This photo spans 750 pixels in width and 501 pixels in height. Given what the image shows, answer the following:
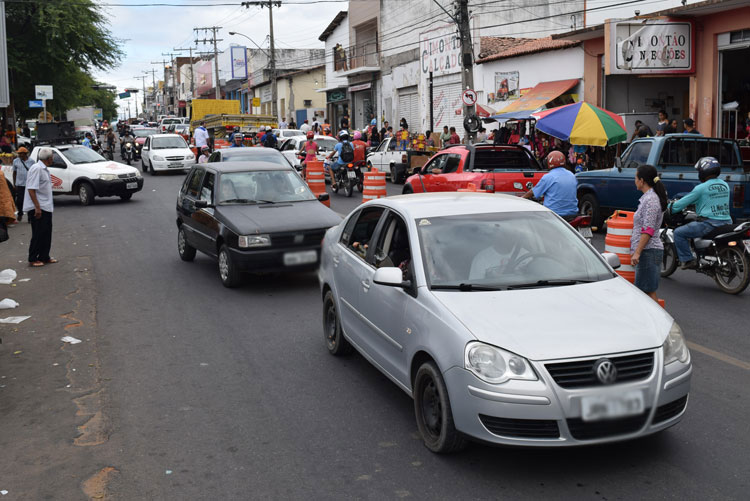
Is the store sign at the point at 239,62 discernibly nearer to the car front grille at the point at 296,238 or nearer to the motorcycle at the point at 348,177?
the motorcycle at the point at 348,177

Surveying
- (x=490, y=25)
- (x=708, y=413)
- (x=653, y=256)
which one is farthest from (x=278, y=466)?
(x=490, y=25)

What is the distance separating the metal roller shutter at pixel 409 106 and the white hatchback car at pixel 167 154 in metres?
12.3

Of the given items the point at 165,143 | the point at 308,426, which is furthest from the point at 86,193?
the point at 308,426

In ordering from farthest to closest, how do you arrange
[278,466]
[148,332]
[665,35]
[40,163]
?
[665,35]
[40,163]
[148,332]
[278,466]

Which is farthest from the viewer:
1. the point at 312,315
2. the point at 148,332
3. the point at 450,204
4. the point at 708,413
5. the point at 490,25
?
the point at 490,25

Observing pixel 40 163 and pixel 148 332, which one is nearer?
pixel 148 332

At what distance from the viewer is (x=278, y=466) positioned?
4.88 meters

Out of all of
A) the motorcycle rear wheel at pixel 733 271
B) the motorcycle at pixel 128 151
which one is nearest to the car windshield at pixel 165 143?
the motorcycle at pixel 128 151

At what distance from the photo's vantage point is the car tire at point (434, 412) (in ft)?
15.5

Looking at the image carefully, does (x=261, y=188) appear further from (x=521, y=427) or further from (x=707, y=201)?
(x=521, y=427)

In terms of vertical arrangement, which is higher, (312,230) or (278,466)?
(312,230)

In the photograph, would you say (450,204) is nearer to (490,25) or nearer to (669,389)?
(669,389)

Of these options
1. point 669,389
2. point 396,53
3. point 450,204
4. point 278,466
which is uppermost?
point 396,53

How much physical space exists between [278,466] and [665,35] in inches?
761
